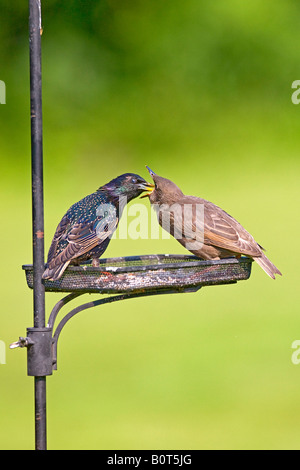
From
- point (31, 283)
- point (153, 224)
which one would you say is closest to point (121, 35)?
point (153, 224)

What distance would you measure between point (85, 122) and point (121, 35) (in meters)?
0.62

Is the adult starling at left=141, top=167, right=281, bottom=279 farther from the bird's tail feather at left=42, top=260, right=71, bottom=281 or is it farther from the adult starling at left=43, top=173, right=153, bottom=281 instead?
the bird's tail feather at left=42, top=260, right=71, bottom=281

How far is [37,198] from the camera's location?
5.24 feet

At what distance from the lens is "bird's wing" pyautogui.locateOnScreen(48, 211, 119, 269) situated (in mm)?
1797

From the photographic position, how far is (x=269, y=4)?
5625 millimetres

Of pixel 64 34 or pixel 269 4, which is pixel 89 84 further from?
pixel 269 4

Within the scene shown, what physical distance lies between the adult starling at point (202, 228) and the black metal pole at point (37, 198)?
1.75ft

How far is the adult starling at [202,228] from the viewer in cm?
208

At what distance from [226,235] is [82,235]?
41 cm

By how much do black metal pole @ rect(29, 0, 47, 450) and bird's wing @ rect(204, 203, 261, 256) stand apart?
0.59 meters
